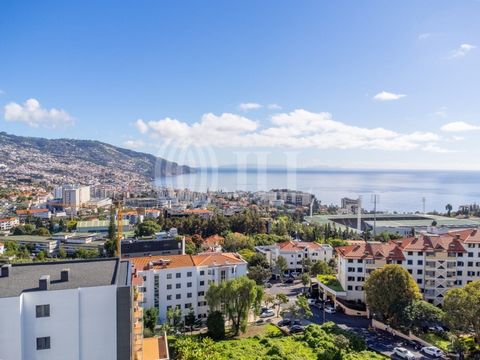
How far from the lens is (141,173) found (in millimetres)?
108688

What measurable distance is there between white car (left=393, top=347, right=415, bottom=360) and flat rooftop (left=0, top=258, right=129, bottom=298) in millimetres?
9529

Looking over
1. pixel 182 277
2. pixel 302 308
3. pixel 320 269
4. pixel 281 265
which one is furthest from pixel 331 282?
pixel 182 277

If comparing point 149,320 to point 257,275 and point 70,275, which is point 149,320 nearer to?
point 257,275

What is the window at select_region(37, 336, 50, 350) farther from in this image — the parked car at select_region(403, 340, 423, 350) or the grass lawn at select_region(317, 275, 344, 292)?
the grass lawn at select_region(317, 275, 344, 292)

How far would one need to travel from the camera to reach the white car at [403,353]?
38.2 feet

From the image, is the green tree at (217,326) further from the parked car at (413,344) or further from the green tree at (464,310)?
the green tree at (464,310)

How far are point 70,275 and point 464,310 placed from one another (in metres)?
12.2

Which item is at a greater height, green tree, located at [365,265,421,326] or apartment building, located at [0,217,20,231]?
green tree, located at [365,265,421,326]

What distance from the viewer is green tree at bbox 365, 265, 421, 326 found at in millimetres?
13695

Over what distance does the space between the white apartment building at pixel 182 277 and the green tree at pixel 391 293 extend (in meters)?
6.20

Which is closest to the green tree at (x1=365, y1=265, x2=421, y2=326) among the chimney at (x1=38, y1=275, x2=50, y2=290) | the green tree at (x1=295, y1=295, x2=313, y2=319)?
Result: the green tree at (x1=295, y1=295, x2=313, y2=319)

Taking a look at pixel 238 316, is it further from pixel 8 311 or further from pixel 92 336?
pixel 8 311

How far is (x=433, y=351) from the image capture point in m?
12.0

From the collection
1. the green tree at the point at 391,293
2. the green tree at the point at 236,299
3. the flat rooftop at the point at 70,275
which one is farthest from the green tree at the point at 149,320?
the green tree at the point at 391,293
